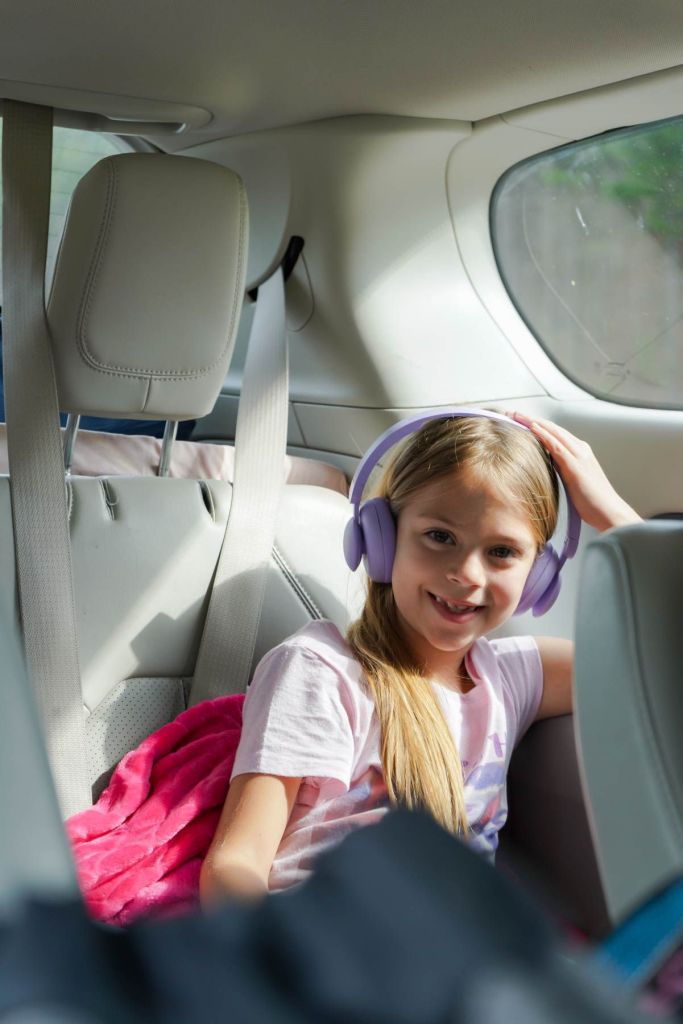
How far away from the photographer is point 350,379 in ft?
8.41

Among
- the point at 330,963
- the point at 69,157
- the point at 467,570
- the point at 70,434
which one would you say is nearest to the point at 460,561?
the point at 467,570

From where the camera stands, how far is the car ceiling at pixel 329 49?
164cm

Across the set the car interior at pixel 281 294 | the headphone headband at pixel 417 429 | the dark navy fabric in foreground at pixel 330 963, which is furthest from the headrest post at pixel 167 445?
the dark navy fabric in foreground at pixel 330 963

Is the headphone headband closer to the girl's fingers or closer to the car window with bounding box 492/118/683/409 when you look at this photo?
the girl's fingers

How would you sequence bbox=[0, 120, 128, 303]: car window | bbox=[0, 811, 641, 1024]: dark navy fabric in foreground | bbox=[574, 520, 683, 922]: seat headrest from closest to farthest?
bbox=[0, 811, 641, 1024]: dark navy fabric in foreground
bbox=[574, 520, 683, 922]: seat headrest
bbox=[0, 120, 128, 303]: car window

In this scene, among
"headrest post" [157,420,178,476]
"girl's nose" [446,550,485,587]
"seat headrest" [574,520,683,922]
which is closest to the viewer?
"seat headrest" [574,520,683,922]

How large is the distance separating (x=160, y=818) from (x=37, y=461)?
1.88 ft

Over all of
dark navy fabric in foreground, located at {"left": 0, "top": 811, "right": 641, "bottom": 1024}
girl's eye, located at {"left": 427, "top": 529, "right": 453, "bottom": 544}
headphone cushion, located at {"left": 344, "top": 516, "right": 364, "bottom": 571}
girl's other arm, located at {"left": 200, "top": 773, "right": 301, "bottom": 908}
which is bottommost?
girl's other arm, located at {"left": 200, "top": 773, "right": 301, "bottom": 908}

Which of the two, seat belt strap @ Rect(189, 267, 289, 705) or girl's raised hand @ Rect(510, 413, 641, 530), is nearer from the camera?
girl's raised hand @ Rect(510, 413, 641, 530)

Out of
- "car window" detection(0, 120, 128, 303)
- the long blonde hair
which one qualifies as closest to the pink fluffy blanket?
the long blonde hair

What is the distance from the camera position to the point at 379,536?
1.64 m

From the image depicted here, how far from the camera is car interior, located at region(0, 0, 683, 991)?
5.59ft

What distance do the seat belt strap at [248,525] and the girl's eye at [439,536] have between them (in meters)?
0.38

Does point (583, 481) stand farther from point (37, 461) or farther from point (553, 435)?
point (37, 461)
